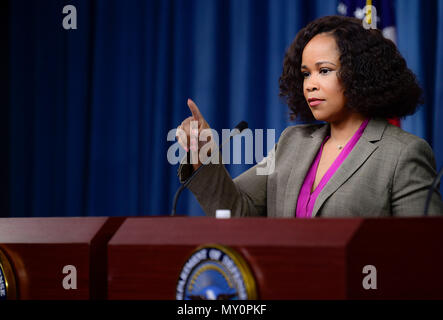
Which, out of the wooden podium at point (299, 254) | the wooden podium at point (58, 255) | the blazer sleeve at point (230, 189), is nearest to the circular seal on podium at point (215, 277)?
the wooden podium at point (299, 254)

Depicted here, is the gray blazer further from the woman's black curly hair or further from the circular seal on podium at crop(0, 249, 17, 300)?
the circular seal on podium at crop(0, 249, 17, 300)

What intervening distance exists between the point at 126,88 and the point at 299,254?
2.73m

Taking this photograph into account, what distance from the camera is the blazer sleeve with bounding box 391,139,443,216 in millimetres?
1291

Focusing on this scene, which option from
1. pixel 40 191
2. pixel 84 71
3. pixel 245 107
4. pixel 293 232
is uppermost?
pixel 84 71

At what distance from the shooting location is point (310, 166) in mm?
1576

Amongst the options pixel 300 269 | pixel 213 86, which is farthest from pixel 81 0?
pixel 300 269

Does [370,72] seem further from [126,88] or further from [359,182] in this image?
[126,88]

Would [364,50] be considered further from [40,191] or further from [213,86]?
[40,191]

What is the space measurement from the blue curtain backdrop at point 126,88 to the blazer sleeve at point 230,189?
118 cm

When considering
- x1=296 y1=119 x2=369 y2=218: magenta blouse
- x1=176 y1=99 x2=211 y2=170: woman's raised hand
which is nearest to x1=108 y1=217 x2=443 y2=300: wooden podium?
x1=176 y1=99 x2=211 y2=170: woman's raised hand

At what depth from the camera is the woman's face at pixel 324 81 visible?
1.53m

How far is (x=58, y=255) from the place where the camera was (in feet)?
3.24

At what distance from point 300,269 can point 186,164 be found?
63 cm
